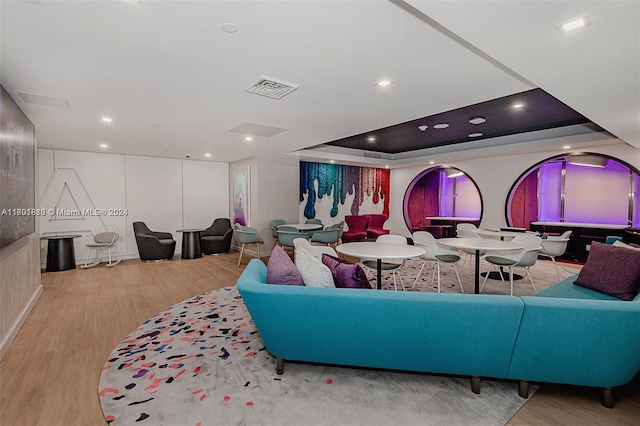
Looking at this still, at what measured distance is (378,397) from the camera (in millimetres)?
2150

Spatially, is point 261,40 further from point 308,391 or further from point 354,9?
point 308,391

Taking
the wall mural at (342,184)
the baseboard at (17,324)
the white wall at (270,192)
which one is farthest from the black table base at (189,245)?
the wall mural at (342,184)

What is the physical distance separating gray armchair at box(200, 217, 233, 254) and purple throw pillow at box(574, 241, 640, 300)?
6812 mm

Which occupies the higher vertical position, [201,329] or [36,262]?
[36,262]

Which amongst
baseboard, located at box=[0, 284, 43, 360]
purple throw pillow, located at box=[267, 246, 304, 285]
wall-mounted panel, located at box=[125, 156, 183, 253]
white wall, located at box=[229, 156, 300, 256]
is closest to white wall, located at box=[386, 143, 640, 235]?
white wall, located at box=[229, 156, 300, 256]

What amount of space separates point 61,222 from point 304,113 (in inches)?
242

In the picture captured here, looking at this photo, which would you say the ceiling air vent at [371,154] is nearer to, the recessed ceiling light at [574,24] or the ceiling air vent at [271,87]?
the ceiling air vent at [271,87]

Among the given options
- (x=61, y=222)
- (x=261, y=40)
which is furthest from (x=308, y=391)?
(x=61, y=222)

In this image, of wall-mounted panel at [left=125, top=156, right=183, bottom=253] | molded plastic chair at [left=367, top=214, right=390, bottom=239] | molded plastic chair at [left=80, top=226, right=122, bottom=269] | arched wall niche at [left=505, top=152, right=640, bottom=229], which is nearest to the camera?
molded plastic chair at [left=80, top=226, right=122, bottom=269]

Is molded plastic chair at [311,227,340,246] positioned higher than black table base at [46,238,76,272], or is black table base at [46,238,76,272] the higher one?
molded plastic chair at [311,227,340,246]

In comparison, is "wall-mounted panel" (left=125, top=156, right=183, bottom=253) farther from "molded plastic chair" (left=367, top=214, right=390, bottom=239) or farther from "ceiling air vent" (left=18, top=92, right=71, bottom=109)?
"molded plastic chair" (left=367, top=214, right=390, bottom=239)

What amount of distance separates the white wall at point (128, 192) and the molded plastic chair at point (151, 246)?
44cm

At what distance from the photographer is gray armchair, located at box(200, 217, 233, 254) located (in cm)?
759

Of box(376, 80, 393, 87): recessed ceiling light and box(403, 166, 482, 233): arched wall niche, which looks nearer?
box(376, 80, 393, 87): recessed ceiling light
